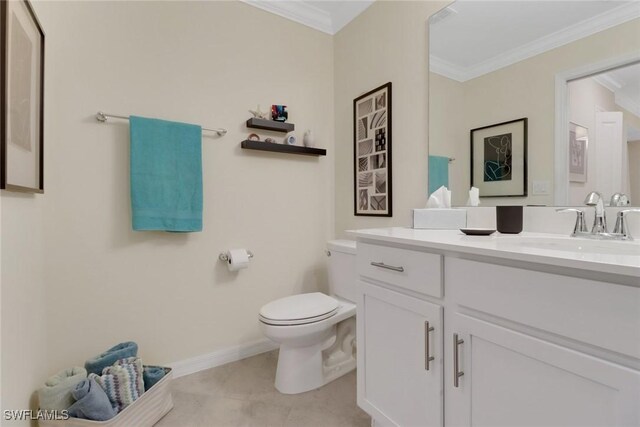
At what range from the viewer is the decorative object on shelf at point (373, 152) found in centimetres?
189

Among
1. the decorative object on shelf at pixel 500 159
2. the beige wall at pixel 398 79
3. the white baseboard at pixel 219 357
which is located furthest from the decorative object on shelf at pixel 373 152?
the white baseboard at pixel 219 357

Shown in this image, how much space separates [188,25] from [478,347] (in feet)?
7.14

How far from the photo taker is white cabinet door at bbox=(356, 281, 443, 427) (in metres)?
0.97

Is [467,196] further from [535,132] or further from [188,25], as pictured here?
[188,25]

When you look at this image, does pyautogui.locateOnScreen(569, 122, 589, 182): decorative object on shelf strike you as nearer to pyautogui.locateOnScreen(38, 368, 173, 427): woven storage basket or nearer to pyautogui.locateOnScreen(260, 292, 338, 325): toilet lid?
pyautogui.locateOnScreen(260, 292, 338, 325): toilet lid

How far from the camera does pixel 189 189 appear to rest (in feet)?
5.64

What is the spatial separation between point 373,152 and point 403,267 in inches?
43.6

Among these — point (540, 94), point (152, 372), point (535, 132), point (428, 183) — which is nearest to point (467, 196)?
point (428, 183)

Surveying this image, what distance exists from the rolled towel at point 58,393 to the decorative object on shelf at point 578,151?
2202mm

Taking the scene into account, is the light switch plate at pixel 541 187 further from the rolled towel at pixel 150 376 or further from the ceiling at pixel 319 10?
the rolled towel at pixel 150 376

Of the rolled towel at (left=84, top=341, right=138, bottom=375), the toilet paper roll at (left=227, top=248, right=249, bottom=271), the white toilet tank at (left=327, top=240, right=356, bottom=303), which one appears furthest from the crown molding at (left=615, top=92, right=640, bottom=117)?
the rolled towel at (left=84, top=341, right=138, bottom=375)

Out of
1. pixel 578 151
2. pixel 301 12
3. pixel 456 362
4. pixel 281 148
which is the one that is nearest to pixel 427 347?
pixel 456 362

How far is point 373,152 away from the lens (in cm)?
200

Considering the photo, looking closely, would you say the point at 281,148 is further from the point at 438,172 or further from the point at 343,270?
the point at 438,172
